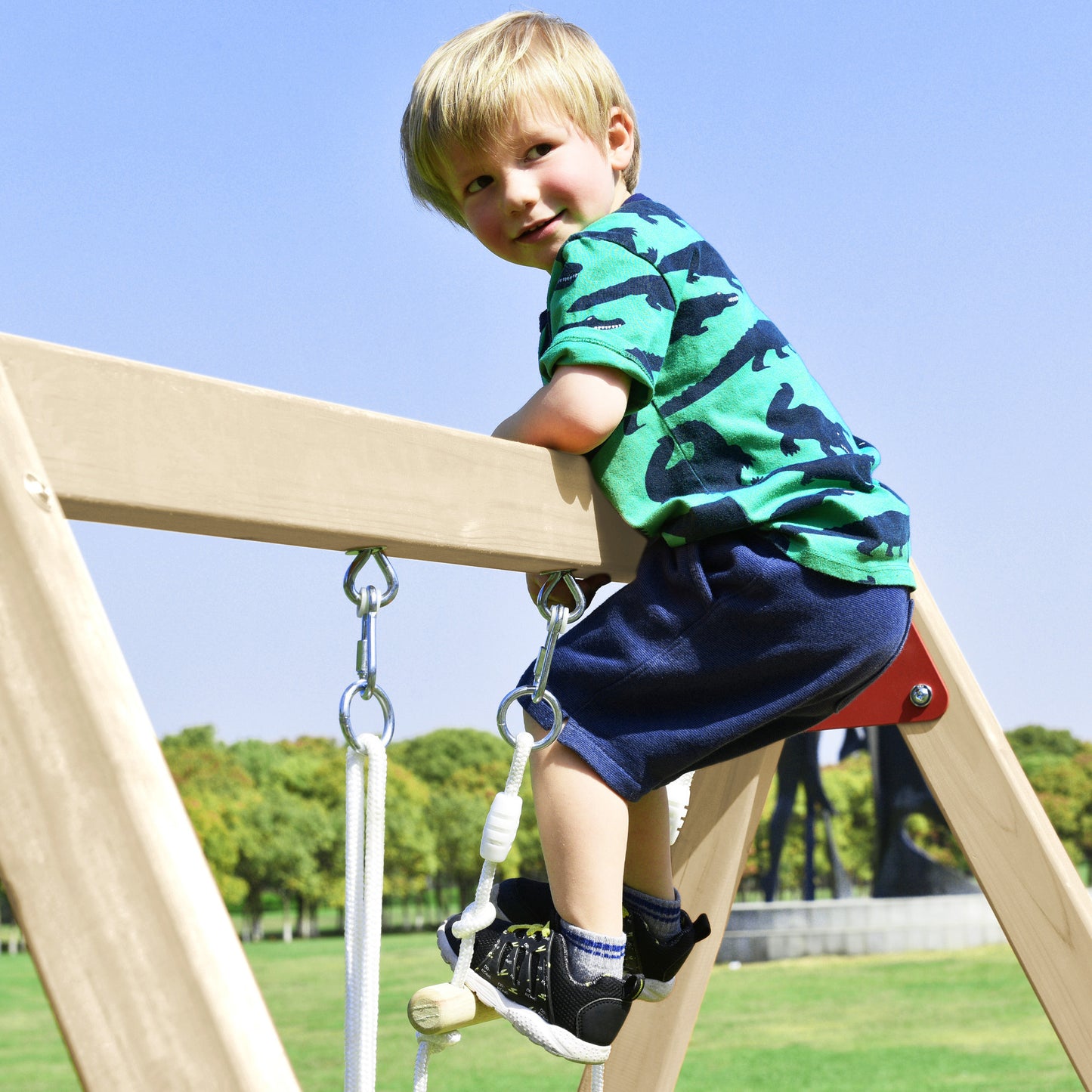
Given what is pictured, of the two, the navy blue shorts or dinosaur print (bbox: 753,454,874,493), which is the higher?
dinosaur print (bbox: 753,454,874,493)

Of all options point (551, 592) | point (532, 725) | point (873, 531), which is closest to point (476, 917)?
point (532, 725)

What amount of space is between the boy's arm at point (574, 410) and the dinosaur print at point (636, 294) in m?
0.07

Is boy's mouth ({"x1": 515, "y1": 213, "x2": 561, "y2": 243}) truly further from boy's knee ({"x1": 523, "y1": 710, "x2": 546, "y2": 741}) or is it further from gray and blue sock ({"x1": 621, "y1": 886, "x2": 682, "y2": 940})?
gray and blue sock ({"x1": 621, "y1": 886, "x2": 682, "y2": 940})

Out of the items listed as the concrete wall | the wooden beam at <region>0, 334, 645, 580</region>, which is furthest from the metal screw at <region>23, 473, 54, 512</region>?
the concrete wall

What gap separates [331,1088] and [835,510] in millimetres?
6331

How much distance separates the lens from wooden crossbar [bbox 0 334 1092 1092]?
20.9 inches

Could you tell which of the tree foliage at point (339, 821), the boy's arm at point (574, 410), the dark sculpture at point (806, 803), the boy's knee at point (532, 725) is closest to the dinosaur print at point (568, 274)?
the boy's arm at point (574, 410)

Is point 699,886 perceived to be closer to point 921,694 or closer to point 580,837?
point 921,694

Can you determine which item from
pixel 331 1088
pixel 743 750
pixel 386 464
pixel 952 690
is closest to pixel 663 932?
pixel 743 750

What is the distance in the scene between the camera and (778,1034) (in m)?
7.41

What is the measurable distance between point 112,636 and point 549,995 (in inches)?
25.4

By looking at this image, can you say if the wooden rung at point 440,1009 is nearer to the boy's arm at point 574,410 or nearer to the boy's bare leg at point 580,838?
the boy's bare leg at point 580,838

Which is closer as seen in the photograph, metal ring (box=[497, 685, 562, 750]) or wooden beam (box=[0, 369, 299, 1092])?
wooden beam (box=[0, 369, 299, 1092])

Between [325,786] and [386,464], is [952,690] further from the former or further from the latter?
[325,786]
